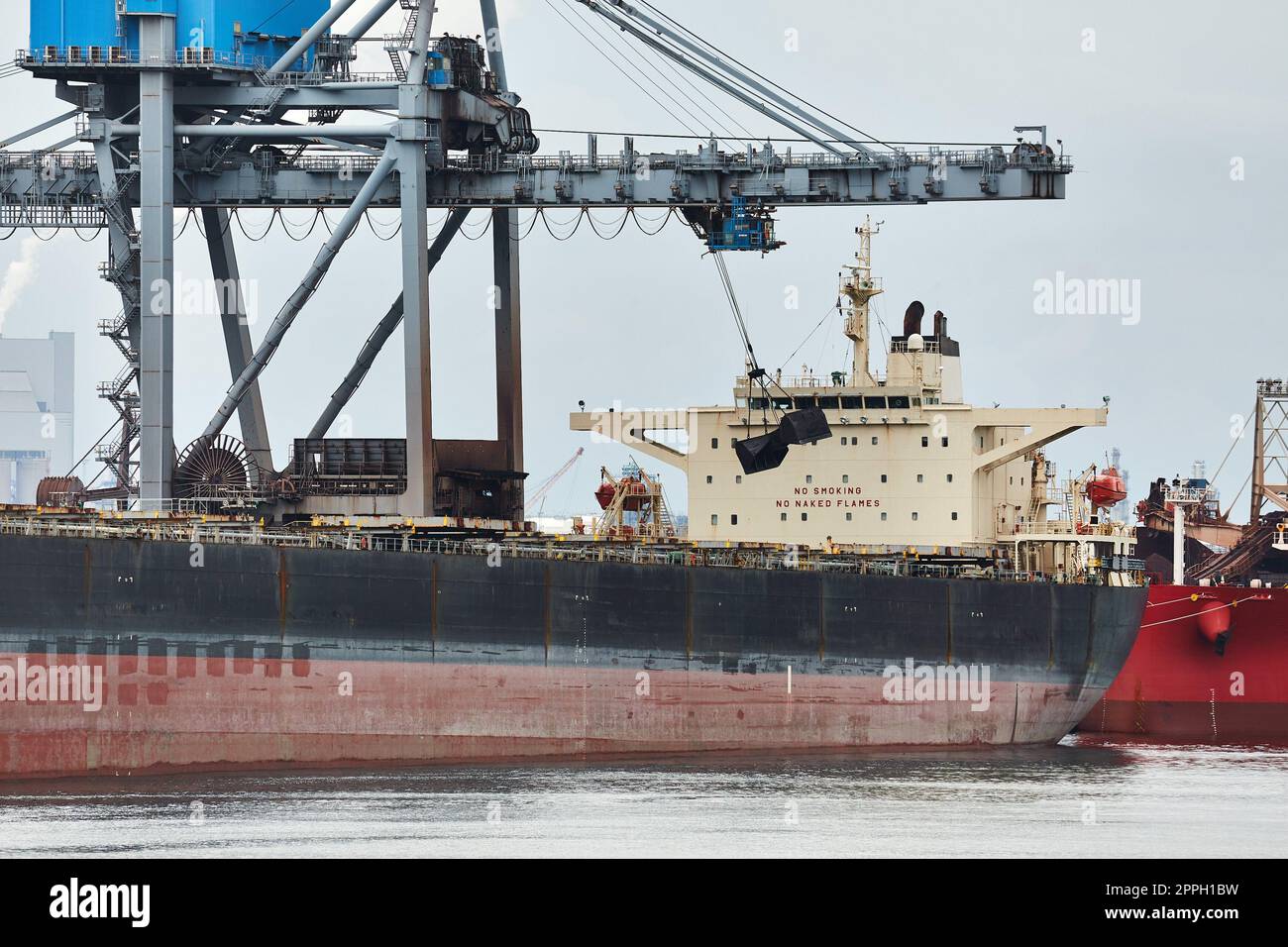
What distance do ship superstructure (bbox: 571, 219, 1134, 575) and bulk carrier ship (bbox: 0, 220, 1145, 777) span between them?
7cm

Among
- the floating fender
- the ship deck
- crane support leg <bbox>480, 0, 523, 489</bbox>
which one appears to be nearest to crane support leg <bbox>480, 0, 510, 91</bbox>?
crane support leg <bbox>480, 0, 523, 489</bbox>

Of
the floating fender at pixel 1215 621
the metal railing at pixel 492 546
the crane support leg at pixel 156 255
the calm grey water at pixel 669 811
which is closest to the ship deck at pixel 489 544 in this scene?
the metal railing at pixel 492 546

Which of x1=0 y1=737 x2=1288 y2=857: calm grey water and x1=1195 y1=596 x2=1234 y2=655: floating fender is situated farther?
x1=1195 y1=596 x2=1234 y2=655: floating fender

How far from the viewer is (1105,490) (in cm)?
4581

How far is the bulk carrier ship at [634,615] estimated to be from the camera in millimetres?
33312

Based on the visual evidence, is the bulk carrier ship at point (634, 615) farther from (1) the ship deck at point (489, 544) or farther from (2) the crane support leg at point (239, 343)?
(2) the crane support leg at point (239, 343)

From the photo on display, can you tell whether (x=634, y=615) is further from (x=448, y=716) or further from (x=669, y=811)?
(x=669, y=811)

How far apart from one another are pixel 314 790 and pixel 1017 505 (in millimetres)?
Result: 20427

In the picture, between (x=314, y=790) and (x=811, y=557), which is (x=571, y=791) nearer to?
(x=314, y=790)

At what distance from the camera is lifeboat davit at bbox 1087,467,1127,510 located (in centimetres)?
4588

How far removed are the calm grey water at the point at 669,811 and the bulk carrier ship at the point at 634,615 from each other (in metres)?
1.12

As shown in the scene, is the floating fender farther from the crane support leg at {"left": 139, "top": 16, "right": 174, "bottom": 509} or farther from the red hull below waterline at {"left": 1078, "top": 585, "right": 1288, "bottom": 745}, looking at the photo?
the crane support leg at {"left": 139, "top": 16, "right": 174, "bottom": 509}

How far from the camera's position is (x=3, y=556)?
1287 inches
